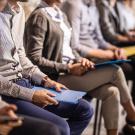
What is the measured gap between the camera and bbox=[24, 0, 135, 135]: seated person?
254 cm

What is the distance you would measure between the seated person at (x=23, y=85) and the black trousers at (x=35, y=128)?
0.18 m

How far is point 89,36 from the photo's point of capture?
10.8 ft

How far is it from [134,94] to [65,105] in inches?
47.7

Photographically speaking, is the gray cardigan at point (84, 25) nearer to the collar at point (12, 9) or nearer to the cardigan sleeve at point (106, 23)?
the cardigan sleeve at point (106, 23)

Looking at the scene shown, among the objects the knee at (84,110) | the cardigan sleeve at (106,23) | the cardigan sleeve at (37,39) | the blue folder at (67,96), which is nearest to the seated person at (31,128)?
the blue folder at (67,96)

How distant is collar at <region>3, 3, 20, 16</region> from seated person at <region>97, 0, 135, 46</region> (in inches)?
60.2

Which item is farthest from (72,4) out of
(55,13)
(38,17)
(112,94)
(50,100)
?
(50,100)

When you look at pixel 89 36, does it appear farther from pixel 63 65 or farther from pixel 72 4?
pixel 63 65

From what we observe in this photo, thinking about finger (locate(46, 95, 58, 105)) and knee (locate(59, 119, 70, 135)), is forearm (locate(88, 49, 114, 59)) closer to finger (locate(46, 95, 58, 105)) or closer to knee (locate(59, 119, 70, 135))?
finger (locate(46, 95, 58, 105))

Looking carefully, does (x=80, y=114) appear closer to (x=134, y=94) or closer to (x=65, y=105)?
(x=65, y=105)

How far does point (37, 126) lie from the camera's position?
→ 1733 millimetres

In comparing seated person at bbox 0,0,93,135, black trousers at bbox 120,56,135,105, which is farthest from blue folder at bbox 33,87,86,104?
black trousers at bbox 120,56,135,105

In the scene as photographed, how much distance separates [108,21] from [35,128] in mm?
2177

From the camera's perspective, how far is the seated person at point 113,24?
373 centimetres
